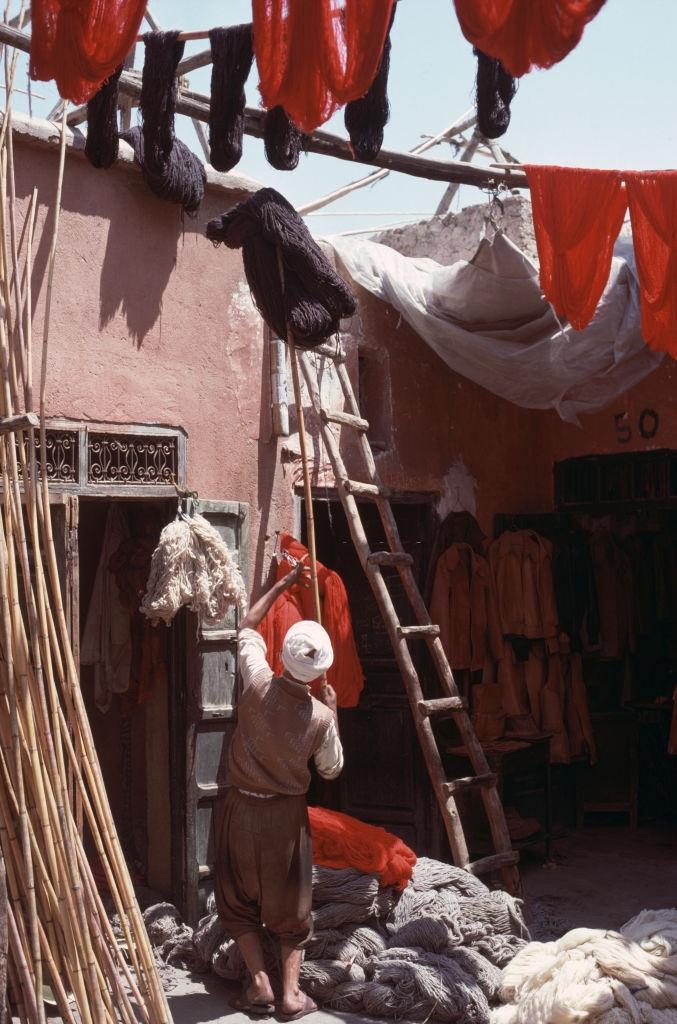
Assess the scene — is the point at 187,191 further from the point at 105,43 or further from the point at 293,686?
the point at 293,686

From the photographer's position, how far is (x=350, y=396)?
681cm

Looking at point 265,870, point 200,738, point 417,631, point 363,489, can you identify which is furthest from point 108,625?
point 265,870

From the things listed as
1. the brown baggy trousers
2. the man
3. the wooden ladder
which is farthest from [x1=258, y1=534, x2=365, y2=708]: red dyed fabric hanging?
the brown baggy trousers

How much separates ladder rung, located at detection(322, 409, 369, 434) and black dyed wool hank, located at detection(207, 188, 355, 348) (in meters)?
1.01

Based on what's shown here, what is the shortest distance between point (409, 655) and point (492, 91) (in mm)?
3108

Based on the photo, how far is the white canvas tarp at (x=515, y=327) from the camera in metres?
6.96

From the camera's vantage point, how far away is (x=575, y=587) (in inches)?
339

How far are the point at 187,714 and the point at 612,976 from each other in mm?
2335

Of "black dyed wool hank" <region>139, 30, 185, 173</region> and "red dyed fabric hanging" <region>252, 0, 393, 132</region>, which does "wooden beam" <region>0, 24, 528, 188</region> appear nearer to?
"black dyed wool hank" <region>139, 30, 185, 173</region>

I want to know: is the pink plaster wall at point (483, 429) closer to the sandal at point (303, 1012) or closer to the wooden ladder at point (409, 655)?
the wooden ladder at point (409, 655)

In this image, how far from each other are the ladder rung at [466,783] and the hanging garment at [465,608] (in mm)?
1371

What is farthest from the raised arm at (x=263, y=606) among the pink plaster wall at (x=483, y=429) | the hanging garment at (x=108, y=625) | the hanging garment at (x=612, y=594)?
the hanging garment at (x=612, y=594)

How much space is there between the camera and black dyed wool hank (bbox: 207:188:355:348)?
553cm

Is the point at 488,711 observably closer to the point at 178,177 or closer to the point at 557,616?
the point at 557,616
